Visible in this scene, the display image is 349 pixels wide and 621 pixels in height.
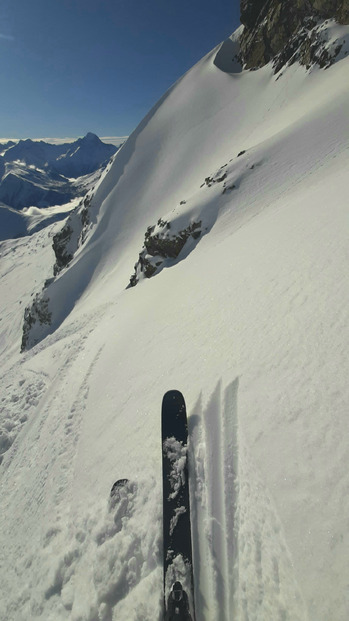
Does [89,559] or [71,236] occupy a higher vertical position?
[71,236]

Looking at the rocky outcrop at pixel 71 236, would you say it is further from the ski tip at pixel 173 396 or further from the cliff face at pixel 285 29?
the ski tip at pixel 173 396

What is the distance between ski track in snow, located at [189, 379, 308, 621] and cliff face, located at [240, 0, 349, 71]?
41635 mm

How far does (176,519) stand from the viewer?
4156 mm

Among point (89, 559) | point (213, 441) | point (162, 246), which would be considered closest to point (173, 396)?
point (213, 441)

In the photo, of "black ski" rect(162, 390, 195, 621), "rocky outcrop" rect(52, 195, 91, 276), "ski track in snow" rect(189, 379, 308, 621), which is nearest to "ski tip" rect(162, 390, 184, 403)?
"black ski" rect(162, 390, 195, 621)

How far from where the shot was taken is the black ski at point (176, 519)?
3.47 metres

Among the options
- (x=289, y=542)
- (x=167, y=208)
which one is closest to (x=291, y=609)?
(x=289, y=542)

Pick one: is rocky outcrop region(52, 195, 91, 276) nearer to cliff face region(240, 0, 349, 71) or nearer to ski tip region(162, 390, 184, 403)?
cliff face region(240, 0, 349, 71)

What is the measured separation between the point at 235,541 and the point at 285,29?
58.2 meters

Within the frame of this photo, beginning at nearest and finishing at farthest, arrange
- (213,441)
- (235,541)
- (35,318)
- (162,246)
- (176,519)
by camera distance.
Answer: (235,541)
(176,519)
(213,441)
(162,246)
(35,318)

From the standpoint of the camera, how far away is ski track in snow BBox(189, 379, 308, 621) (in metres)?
3.13

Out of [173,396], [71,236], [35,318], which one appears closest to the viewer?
[173,396]

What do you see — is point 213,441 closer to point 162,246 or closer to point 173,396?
point 173,396

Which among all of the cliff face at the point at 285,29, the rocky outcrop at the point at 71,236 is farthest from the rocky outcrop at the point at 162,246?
the rocky outcrop at the point at 71,236
